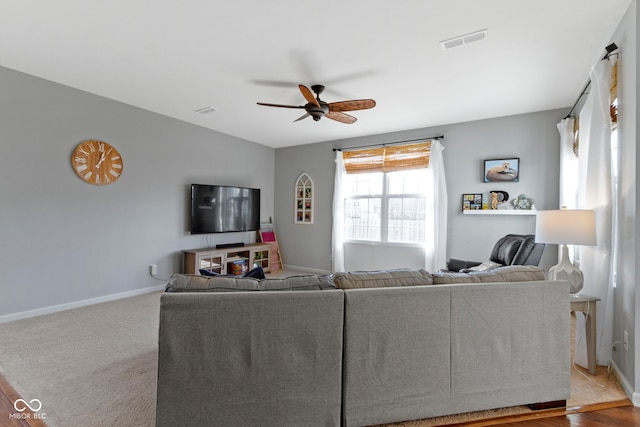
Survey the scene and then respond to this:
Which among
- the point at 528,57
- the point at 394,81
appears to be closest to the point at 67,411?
the point at 394,81

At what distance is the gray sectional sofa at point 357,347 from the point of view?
4.83ft

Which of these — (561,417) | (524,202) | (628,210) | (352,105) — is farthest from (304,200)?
(561,417)

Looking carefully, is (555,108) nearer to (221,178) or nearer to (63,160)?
(221,178)

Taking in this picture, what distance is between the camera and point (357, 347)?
63.8 inches

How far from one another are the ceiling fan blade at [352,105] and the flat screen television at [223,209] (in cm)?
270

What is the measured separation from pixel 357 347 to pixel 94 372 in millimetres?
2049

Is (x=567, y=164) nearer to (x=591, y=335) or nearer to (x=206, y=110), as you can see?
(x=591, y=335)

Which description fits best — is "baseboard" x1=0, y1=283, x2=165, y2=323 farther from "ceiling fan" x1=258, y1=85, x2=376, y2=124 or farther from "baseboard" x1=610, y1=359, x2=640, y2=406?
"baseboard" x1=610, y1=359, x2=640, y2=406

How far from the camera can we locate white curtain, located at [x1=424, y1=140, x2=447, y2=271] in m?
4.75

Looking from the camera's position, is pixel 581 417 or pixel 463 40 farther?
pixel 463 40

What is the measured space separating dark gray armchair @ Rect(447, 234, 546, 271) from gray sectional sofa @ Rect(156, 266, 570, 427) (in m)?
1.36

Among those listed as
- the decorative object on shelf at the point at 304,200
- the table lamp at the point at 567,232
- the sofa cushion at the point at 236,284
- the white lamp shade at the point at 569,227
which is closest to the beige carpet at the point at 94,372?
the table lamp at the point at 567,232

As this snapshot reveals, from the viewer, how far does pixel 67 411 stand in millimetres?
1827

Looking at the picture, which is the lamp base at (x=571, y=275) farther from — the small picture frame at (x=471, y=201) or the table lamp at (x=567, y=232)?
the small picture frame at (x=471, y=201)
